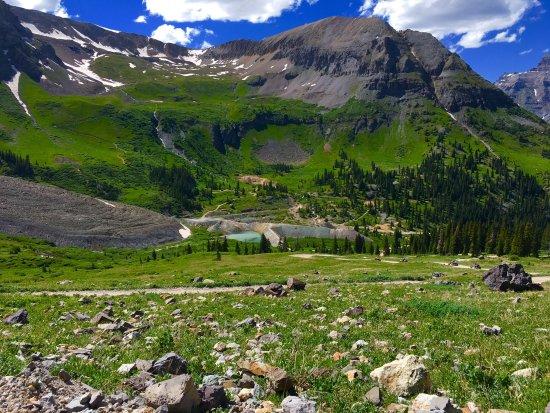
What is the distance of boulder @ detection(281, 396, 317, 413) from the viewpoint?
8.73m

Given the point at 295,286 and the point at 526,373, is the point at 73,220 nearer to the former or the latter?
the point at 295,286

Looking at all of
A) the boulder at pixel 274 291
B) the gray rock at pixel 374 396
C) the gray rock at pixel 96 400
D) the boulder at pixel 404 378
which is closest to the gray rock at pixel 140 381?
the gray rock at pixel 96 400

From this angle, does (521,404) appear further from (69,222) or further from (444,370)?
(69,222)

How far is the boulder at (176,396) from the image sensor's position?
897 cm

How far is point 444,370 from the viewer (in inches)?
446

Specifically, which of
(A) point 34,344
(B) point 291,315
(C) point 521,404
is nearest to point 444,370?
(C) point 521,404

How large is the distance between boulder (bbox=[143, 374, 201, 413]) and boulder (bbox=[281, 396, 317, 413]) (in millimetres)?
1878

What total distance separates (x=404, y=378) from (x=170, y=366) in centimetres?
608

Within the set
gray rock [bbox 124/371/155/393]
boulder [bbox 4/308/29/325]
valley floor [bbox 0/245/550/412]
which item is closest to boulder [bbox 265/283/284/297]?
valley floor [bbox 0/245/550/412]

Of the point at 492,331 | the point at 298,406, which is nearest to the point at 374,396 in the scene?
the point at 298,406

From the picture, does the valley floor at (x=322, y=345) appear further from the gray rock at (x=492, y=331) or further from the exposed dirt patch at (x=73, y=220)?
the exposed dirt patch at (x=73, y=220)

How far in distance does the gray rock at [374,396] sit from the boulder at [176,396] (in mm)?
3628

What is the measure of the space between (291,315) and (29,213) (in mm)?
172080

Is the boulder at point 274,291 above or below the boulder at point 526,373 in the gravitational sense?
below
